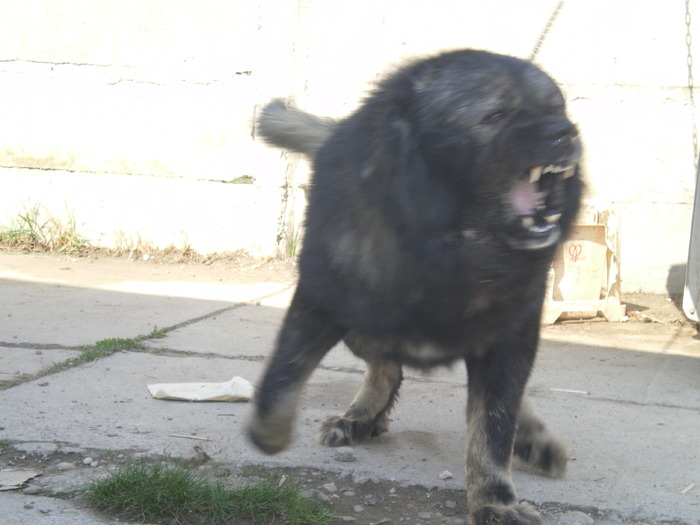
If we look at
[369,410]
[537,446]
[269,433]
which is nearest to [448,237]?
[269,433]

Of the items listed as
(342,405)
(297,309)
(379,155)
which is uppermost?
(379,155)

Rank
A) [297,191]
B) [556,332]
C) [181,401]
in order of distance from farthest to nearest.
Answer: [297,191]
[556,332]
[181,401]

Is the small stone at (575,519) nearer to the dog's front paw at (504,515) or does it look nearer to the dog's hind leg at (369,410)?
the dog's front paw at (504,515)

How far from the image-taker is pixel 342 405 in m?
3.60

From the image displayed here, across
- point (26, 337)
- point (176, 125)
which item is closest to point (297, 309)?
point (26, 337)

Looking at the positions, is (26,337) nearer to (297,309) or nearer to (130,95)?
(297,309)

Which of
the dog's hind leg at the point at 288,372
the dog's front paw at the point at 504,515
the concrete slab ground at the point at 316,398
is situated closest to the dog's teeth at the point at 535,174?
the dog's hind leg at the point at 288,372

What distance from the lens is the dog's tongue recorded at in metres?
2.01

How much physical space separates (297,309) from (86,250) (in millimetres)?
4966

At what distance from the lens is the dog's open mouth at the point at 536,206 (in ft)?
6.57

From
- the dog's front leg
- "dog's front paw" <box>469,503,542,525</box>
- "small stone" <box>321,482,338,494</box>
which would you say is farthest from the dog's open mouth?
"small stone" <box>321,482,338,494</box>

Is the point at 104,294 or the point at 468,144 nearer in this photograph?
the point at 468,144

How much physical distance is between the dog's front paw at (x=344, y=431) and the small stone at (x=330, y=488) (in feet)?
1.20

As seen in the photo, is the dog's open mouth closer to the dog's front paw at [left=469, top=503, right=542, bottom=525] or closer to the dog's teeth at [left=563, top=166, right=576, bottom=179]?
the dog's teeth at [left=563, top=166, right=576, bottom=179]
